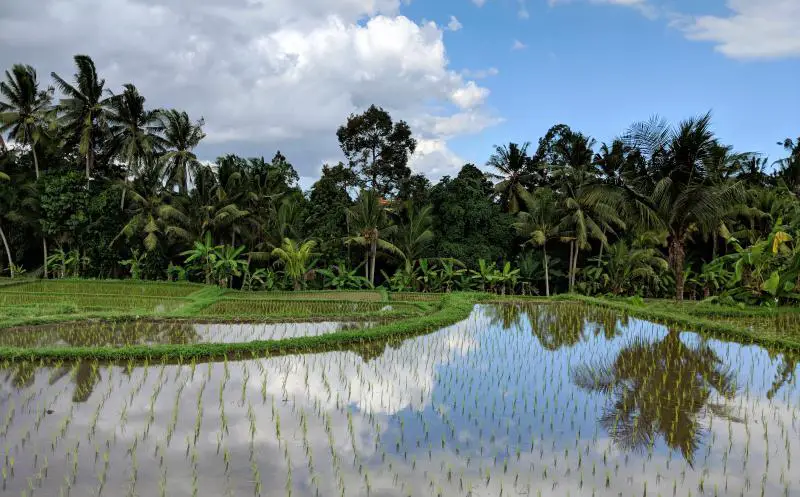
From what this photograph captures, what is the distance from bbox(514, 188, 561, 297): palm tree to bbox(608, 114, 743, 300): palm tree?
5133 mm

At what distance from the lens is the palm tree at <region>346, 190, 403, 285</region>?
59.0 feet

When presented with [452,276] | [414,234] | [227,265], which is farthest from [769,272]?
[227,265]

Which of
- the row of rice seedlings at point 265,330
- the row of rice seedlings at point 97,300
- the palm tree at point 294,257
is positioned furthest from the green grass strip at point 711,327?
the row of rice seedlings at point 97,300

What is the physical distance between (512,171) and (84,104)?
15617mm

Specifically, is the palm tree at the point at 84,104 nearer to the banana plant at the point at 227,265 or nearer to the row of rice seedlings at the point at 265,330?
the banana plant at the point at 227,265

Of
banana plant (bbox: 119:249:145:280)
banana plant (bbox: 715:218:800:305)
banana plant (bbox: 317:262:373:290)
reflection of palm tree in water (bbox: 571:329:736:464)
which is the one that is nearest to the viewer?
reflection of palm tree in water (bbox: 571:329:736:464)

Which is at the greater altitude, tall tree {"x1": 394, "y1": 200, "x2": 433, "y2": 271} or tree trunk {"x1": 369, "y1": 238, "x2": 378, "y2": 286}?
tall tree {"x1": 394, "y1": 200, "x2": 433, "y2": 271}

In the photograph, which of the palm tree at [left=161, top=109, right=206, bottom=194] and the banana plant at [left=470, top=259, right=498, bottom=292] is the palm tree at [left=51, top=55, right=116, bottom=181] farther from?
the banana plant at [left=470, top=259, right=498, bottom=292]

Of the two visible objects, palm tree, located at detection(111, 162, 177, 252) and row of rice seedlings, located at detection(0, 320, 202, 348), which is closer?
row of rice seedlings, located at detection(0, 320, 202, 348)

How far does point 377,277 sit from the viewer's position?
20516mm

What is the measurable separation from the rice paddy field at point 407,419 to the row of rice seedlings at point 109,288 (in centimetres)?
676

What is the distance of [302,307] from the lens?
44.4 feet

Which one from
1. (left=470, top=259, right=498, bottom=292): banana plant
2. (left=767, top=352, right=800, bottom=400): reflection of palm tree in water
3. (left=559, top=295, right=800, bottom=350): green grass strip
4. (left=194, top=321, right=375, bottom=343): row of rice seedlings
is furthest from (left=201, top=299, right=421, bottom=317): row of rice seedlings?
(left=767, top=352, right=800, bottom=400): reflection of palm tree in water

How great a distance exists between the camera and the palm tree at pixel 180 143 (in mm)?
20328
